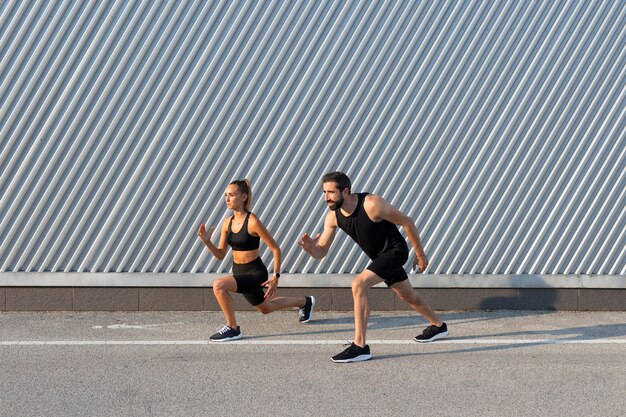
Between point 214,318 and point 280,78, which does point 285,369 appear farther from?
point 280,78

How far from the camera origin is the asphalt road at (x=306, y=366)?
223 inches

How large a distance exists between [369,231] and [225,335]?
1.49 m

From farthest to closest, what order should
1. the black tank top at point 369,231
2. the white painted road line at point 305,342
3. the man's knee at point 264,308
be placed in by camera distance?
the man's knee at point 264,308 → the white painted road line at point 305,342 → the black tank top at point 369,231

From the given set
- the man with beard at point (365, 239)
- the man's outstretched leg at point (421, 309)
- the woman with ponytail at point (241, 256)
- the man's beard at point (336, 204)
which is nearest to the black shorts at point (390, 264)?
the man with beard at point (365, 239)

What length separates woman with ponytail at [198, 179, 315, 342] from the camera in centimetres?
730

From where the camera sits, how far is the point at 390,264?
6.99m

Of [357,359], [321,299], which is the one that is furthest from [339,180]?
[321,299]

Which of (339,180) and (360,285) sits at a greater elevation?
(339,180)

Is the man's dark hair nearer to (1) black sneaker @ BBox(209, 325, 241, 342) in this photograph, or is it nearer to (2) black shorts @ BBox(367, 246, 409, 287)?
(2) black shorts @ BBox(367, 246, 409, 287)

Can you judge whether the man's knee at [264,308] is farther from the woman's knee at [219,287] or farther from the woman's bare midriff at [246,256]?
the woman's knee at [219,287]

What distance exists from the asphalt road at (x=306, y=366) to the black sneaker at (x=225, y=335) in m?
0.08

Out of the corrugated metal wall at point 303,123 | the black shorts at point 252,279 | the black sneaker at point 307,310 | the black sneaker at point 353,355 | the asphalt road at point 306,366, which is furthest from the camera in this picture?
the corrugated metal wall at point 303,123

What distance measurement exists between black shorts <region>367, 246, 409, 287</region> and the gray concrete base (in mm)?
1482

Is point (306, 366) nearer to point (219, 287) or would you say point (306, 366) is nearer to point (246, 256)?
point (219, 287)
